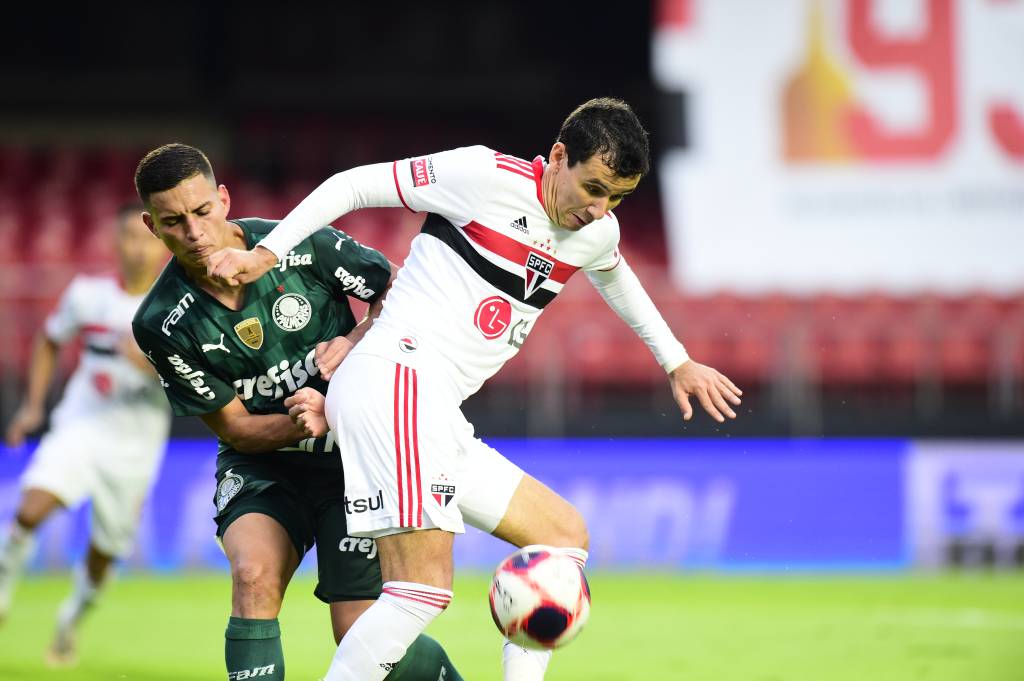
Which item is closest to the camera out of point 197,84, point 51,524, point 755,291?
point 51,524

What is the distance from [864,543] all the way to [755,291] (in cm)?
401

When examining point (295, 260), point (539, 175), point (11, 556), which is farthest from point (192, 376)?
point (11, 556)

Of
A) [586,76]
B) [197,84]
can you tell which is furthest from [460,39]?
[197,84]

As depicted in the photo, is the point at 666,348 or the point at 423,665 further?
the point at 666,348

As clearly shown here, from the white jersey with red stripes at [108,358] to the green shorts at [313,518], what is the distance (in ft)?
9.39

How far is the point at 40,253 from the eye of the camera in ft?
44.4

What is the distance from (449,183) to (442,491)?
88cm

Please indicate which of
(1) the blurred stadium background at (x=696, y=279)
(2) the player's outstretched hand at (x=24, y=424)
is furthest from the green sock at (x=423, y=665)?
(2) the player's outstretched hand at (x=24, y=424)

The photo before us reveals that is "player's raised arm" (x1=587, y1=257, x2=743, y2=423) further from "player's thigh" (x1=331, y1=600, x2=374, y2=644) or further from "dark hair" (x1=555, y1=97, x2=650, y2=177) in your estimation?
"player's thigh" (x1=331, y1=600, x2=374, y2=644)

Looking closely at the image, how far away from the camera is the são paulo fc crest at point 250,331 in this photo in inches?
164

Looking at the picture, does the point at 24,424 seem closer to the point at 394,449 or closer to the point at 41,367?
the point at 41,367

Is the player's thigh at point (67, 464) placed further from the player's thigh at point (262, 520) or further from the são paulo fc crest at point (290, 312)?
the são paulo fc crest at point (290, 312)

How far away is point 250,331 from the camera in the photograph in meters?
4.17

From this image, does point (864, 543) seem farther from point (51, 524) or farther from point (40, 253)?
point (40, 253)
